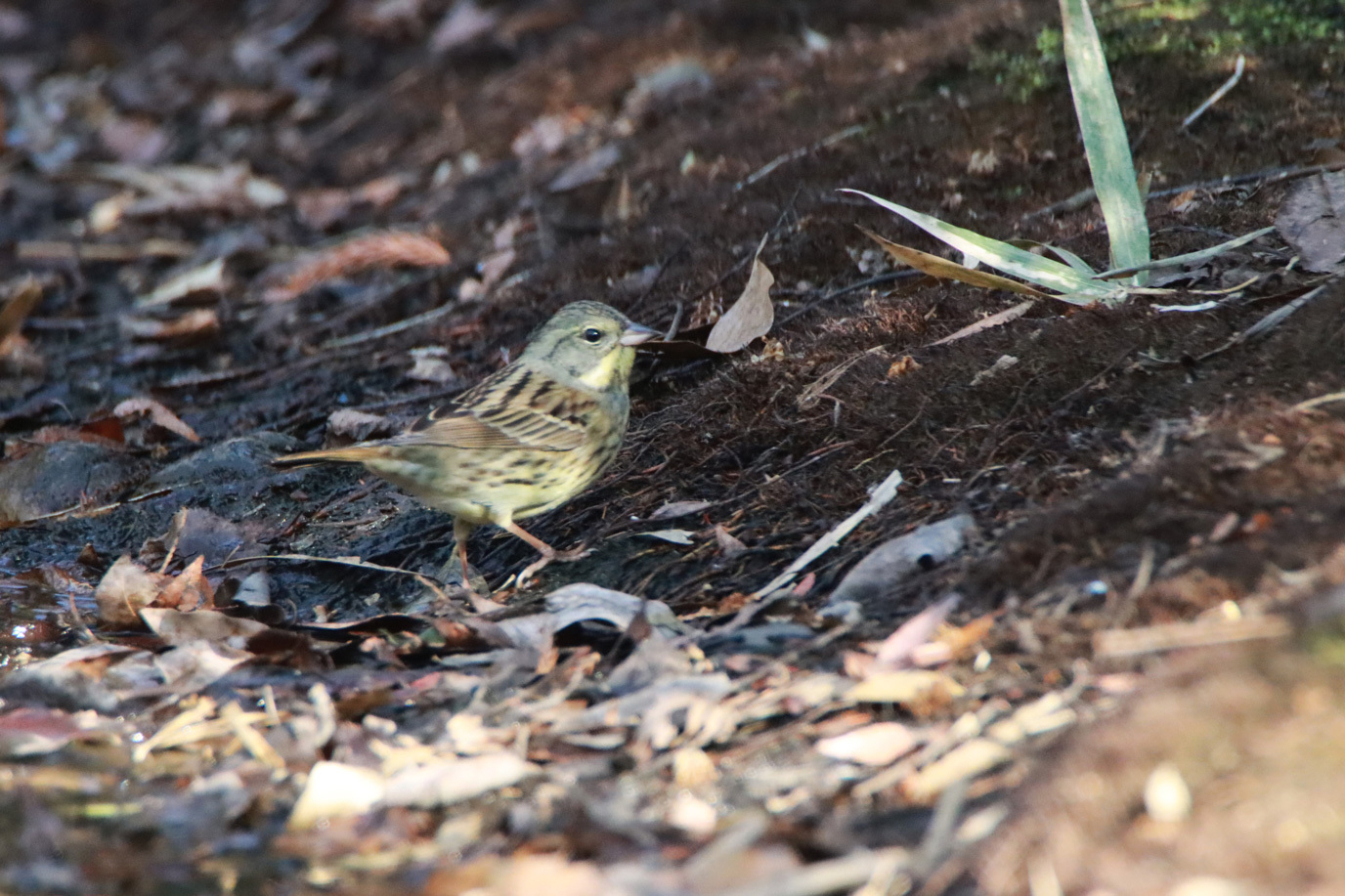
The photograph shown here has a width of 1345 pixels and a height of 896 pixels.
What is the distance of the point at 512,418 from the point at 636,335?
0.57 meters

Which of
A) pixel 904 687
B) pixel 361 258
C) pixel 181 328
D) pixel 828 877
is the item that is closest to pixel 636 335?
pixel 904 687

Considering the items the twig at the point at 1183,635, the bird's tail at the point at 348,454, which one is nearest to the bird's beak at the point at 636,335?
the bird's tail at the point at 348,454

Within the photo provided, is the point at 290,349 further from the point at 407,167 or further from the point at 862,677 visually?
the point at 862,677

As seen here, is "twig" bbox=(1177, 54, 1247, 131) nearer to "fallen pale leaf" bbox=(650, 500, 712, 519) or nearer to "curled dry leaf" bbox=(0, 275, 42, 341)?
"fallen pale leaf" bbox=(650, 500, 712, 519)

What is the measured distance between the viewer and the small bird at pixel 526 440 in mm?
4410

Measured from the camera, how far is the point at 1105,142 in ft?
13.9

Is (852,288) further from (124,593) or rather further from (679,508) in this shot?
(124,593)

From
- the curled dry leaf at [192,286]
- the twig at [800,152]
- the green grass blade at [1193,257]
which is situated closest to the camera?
the green grass blade at [1193,257]

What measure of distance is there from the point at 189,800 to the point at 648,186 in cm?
470

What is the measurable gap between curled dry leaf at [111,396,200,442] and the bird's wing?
1648mm

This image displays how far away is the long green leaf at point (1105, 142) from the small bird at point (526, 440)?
5.45ft

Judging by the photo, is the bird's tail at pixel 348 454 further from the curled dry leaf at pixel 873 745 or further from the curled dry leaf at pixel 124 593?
the curled dry leaf at pixel 873 745

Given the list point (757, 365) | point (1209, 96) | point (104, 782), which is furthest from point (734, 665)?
point (1209, 96)

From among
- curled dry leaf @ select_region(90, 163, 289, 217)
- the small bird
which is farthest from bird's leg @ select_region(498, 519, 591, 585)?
curled dry leaf @ select_region(90, 163, 289, 217)
